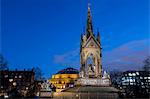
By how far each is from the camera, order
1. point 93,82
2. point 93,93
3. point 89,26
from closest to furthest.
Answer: point 93,93
point 93,82
point 89,26

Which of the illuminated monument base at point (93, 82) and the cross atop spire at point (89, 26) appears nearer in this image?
the illuminated monument base at point (93, 82)

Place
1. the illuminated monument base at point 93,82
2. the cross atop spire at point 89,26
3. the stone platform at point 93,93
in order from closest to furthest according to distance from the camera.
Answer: the stone platform at point 93,93 → the illuminated monument base at point 93,82 → the cross atop spire at point 89,26

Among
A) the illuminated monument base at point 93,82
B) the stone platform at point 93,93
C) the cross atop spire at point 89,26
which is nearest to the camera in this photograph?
the stone platform at point 93,93

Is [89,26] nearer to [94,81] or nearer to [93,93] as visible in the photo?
[94,81]

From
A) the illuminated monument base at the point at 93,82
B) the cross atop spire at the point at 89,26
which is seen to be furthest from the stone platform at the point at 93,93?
the cross atop spire at the point at 89,26

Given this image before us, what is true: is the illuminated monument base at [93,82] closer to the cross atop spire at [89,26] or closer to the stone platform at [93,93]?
the stone platform at [93,93]

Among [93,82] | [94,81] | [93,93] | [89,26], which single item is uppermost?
[89,26]

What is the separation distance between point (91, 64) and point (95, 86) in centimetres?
543

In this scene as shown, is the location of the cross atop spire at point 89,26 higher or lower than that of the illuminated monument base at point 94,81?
higher

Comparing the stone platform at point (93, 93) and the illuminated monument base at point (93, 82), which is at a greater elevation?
the illuminated monument base at point (93, 82)

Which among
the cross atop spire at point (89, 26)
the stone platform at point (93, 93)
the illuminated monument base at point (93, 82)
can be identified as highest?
the cross atop spire at point (89, 26)

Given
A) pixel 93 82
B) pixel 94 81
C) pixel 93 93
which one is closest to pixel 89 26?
pixel 94 81

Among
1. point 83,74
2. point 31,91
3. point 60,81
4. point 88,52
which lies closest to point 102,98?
point 83,74

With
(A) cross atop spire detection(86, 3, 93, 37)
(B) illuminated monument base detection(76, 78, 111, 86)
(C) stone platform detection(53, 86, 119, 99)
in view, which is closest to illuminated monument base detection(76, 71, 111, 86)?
(B) illuminated monument base detection(76, 78, 111, 86)
